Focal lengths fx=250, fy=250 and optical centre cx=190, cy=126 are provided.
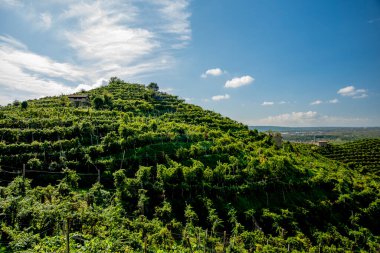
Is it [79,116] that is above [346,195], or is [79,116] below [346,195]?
above

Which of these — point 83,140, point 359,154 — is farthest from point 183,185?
point 359,154

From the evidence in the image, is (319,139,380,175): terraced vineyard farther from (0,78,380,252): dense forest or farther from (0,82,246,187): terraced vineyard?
(0,82,246,187): terraced vineyard

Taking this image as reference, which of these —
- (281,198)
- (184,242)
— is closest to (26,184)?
(184,242)

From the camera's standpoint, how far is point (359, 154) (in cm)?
7575

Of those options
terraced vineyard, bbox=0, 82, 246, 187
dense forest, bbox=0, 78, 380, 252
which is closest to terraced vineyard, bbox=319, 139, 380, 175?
dense forest, bbox=0, 78, 380, 252

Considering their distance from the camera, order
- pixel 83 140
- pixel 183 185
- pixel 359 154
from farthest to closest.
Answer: pixel 359 154 < pixel 83 140 < pixel 183 185

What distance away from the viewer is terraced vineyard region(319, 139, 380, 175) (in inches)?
2692

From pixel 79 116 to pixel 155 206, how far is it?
1038 inches

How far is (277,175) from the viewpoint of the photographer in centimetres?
3675

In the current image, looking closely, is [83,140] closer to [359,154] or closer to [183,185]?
[183,185]

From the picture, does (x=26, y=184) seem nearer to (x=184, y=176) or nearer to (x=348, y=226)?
(x=184, y=176)

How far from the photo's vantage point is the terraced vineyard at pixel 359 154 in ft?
224

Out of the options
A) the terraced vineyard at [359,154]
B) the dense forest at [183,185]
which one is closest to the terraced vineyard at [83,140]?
the dense forest at [183,185]

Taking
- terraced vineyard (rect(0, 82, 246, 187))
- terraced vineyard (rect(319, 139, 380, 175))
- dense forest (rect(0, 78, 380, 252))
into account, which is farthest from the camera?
terraced vineyard (rect(319, 139, 380, 175))
